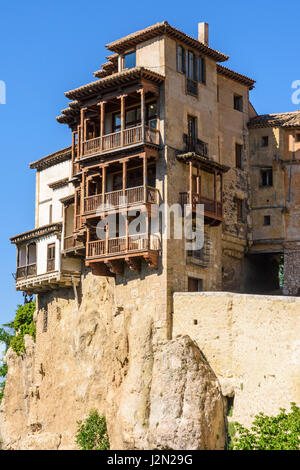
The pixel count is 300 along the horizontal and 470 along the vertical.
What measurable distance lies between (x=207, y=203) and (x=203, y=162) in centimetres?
216

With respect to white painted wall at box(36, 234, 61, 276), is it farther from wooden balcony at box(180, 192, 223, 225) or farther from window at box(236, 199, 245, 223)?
window at box(236, 199, 245, 223)

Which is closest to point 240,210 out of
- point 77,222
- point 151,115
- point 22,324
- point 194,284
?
point 194,284

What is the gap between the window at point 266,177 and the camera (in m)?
Answer: 55.7

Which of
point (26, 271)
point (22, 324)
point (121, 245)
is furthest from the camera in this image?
point (22, 324)

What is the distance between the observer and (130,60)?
52594 millimetres

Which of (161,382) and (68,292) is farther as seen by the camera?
(68,292)

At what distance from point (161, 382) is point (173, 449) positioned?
138 inches

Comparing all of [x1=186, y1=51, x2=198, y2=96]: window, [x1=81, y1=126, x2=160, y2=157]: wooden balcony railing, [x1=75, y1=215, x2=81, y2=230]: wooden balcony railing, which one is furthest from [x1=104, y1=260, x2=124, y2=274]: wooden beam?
[x1=186, y1=51, x2=198, y2=96]: window

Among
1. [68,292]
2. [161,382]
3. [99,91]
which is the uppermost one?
[99,91]

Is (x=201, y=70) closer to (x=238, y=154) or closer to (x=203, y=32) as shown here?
(x=203, y=32)

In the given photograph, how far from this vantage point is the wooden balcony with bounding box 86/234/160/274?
4803 centimetres

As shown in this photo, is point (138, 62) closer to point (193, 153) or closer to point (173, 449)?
point (193, 153)

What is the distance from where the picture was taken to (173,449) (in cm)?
4372
